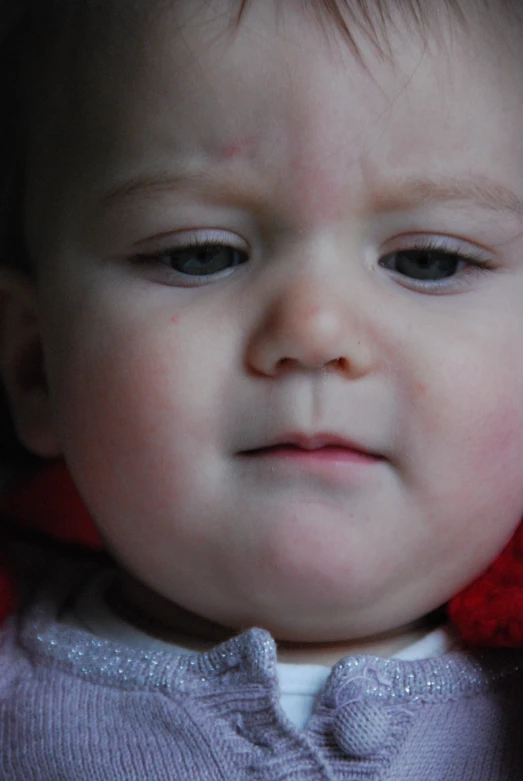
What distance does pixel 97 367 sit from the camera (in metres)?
1.04

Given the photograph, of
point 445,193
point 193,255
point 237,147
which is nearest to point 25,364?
point 193,255

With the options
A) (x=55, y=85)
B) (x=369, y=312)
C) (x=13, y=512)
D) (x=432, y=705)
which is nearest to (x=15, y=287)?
(x=55, y=85)

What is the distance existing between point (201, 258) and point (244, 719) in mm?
424

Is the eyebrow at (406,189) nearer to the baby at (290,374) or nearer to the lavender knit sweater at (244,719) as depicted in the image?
the baby at (290,374)

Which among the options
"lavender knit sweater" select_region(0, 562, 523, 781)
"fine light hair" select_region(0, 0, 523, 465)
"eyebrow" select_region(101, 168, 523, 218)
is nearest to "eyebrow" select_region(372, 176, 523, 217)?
"eyebrow" select_region(101, 168, 523, 218)

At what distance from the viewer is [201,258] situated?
41.1 inches

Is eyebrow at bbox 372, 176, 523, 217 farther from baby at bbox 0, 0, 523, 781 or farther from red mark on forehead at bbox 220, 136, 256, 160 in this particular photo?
red mark on forehead at bbox 220, 136, 256, 160

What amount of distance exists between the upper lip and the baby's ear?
337 mm

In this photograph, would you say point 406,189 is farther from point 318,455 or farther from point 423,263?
point 318,455

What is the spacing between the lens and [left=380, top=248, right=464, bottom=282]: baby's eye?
103 cm

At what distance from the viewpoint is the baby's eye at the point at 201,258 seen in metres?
1.03

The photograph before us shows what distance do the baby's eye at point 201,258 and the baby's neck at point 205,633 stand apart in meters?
0.35

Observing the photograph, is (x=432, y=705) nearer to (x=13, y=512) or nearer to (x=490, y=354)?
(x=490, y=354)

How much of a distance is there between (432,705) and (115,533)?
34 centimetres
